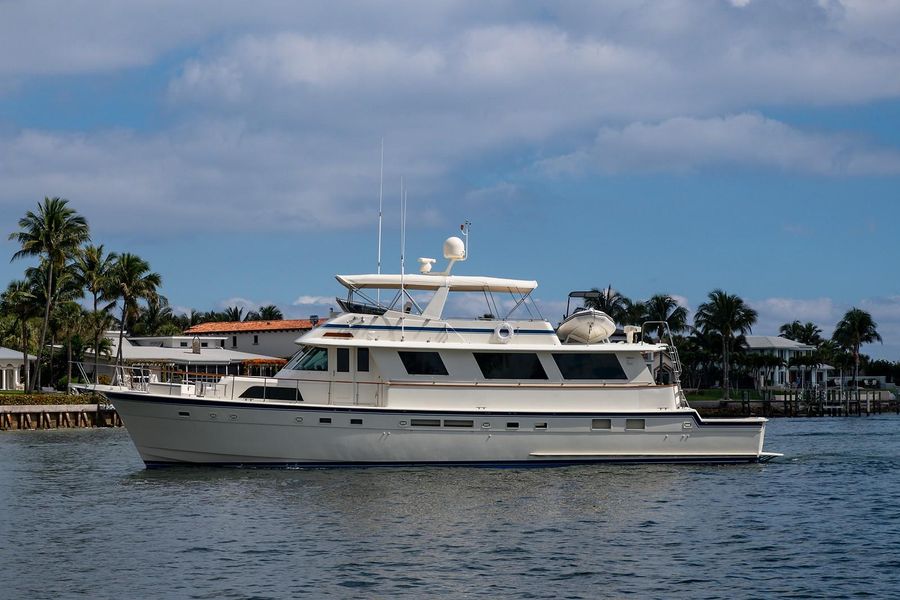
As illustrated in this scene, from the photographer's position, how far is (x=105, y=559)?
16328mm

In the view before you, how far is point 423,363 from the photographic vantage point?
25938 mm

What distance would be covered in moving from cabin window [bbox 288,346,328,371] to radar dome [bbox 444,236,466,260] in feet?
13.3

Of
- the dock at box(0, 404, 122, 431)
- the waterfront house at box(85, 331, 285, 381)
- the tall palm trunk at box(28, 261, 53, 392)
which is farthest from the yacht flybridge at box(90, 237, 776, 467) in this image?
the waterfront house at box(85, 331, 285, 381)

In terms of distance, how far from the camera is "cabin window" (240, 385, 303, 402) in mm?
25344

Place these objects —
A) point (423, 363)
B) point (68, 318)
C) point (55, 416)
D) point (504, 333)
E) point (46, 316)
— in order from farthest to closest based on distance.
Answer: point (68, 318)
point (46, 316)
point (55, 416)
point (504, 333)
point (423, 363)

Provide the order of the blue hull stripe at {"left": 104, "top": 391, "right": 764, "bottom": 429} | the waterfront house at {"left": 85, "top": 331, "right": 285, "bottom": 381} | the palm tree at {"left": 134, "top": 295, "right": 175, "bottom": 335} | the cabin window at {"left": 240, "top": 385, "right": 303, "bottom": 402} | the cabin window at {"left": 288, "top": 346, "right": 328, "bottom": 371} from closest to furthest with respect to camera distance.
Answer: the blue hull stripe at {"left": 104, "top": 391, "right": 764, "bottom": 429}
the cabin window at {"left": 240, "top": 385, "right": 303, "bottom": 402}
the cabin window at {"left": 288, "top": 346, "right": 328, "bottom": 371}
the waterfront house at {"left": 85, "top": 331, "right": 285, "bottom": 381}
the palm tree at {"left": 134, "top": 295, "right": 175, "bottom": 335}

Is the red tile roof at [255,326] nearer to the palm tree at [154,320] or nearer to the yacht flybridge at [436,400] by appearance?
the palm tree at [154,320]

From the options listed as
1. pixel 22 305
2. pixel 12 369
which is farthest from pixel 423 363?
pixel 12 369

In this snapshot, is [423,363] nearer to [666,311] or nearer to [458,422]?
[458,422]

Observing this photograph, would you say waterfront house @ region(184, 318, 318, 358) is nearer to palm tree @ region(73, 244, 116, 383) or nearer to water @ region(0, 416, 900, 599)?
palm tree @ region(73, 244, 116, 383)

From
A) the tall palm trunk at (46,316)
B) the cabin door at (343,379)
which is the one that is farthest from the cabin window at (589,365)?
the tall palm trunk at (46,316)

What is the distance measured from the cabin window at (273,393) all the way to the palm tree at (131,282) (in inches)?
1484

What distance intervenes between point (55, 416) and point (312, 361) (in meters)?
26.9

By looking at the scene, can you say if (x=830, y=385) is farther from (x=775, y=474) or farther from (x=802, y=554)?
(x=802, y=554)
